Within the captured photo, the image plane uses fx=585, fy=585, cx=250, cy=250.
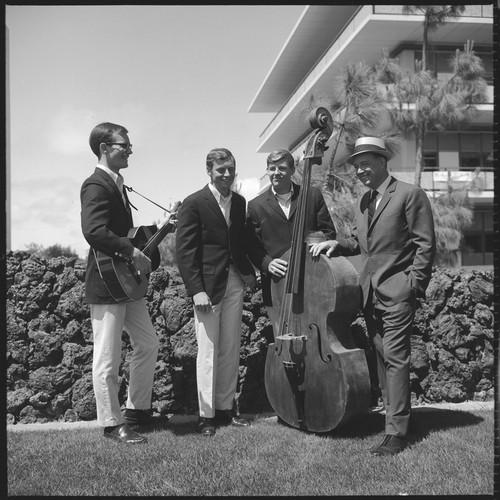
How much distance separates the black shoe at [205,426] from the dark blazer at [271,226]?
0.99m

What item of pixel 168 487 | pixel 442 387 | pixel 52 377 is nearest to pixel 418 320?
pixel 442 387

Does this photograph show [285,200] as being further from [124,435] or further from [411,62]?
[411,62]

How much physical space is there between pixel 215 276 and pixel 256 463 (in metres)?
1.41

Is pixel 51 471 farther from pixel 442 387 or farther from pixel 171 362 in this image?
pixel 442 387

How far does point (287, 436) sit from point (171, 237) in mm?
19505

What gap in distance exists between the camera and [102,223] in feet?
13.1

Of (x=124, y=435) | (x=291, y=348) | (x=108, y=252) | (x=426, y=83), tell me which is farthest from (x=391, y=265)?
(x=426, y=83)

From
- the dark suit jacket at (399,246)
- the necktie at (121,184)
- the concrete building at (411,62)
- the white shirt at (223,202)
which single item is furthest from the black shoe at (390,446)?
the concrete building at (411,62)

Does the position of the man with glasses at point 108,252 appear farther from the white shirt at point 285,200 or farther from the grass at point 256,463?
the white shirt at point 285,200

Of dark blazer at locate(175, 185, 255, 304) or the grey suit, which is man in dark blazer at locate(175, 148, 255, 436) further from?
the grey suit

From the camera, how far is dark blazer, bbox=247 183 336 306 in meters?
4.55

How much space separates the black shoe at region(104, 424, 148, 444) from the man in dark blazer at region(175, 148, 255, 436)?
1.60 ft

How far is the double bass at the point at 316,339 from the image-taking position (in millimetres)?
3893

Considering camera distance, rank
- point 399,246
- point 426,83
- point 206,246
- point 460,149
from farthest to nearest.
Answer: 1. point 460,149
2. point 426,83
3. point 206,246
4. point 399,246
